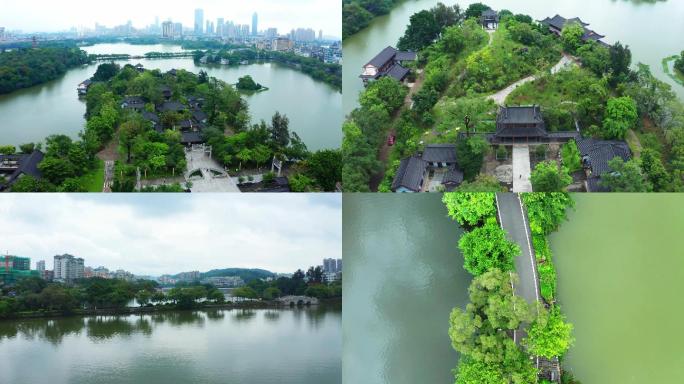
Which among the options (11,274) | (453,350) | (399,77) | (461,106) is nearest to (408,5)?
(399,77)

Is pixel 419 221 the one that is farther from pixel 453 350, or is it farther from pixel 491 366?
pixel 491 366

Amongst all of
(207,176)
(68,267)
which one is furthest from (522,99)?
(68,267)

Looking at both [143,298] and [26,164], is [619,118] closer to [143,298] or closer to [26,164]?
[143,298]

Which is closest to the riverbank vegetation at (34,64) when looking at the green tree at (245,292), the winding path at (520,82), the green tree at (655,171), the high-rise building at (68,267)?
the high-rise building at (68,267)

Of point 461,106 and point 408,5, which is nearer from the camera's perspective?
point 461,106

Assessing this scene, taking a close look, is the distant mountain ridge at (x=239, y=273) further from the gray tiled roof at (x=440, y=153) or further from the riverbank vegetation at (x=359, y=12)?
the riverbank vegetation at (x=359, y=12)

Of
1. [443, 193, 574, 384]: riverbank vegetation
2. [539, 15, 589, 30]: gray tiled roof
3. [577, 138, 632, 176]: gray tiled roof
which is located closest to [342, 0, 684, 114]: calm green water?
[539, 15, 589, 30]: gray tiled roof
